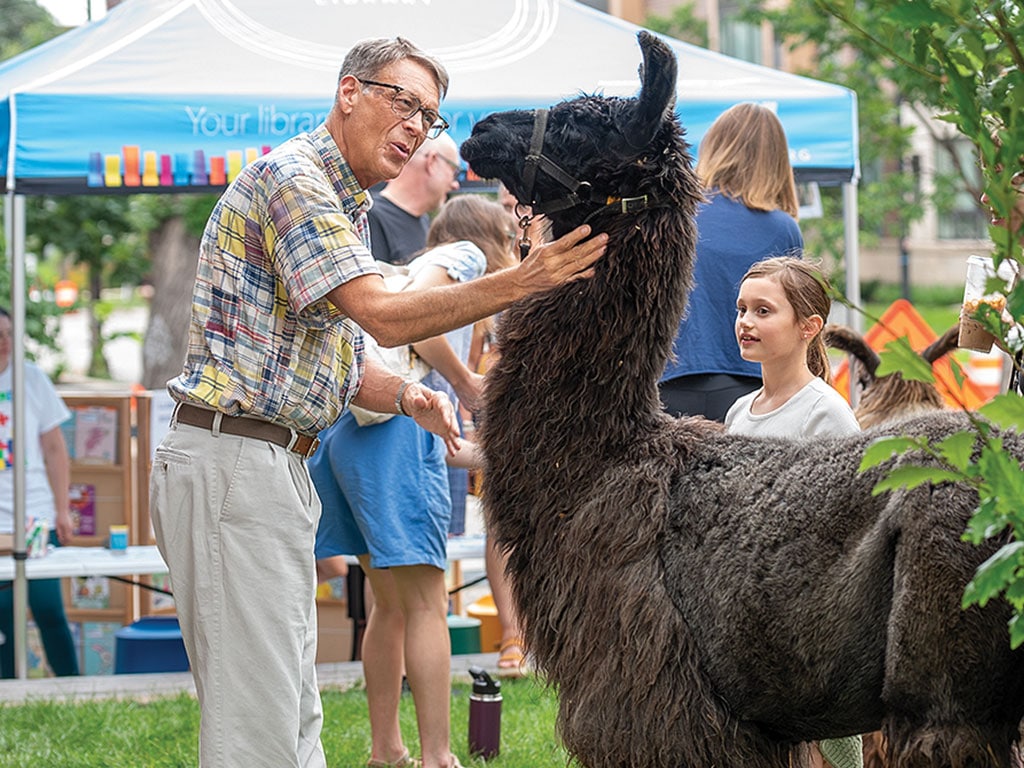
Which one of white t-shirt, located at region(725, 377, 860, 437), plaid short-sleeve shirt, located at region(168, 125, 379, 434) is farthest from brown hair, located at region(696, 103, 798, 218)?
plaid short-sleeve shirt, located at region(168, 125, 379, 434)

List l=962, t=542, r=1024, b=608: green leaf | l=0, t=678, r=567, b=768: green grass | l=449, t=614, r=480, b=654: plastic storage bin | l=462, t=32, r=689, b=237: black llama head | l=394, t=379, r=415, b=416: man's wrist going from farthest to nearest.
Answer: l=449, t=614, r=480, b=654: plastic storage bin < l=0, t=678, r=567, b=768: green grass < l=394, t=379, r=415, b=416: man's wrist < l=462, t=32, r=689, b=237: black llama head < l=962, t=542, r=1024, b=608: green leaf

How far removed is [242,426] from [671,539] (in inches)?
42.2

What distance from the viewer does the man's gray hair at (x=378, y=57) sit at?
3.12 metres

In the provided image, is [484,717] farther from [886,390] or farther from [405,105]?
[405,105]

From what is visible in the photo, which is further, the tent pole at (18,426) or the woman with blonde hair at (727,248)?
the tent pole at (18,426)

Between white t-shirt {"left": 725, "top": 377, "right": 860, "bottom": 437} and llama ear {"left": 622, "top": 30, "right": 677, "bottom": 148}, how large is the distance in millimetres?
1009

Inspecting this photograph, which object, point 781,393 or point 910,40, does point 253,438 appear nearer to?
point 781,393

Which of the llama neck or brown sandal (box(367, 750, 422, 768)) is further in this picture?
brown sandal (box(367, 750, 422, 768))

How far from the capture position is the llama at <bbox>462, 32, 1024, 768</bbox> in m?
2.45

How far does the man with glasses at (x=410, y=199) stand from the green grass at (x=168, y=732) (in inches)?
74.8

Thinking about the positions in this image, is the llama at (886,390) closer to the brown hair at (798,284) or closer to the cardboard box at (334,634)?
the brown hair at (798,284)

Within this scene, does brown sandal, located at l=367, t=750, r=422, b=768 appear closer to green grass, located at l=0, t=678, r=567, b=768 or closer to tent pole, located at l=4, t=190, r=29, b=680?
green grass, located at l=0, t=678, r=567, b=768

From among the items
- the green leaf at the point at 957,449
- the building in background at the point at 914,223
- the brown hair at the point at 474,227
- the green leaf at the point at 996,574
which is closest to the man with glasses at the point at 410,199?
the brown hair at the point at 474,227

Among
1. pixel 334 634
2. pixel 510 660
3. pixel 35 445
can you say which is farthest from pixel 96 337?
pixel 510 660
